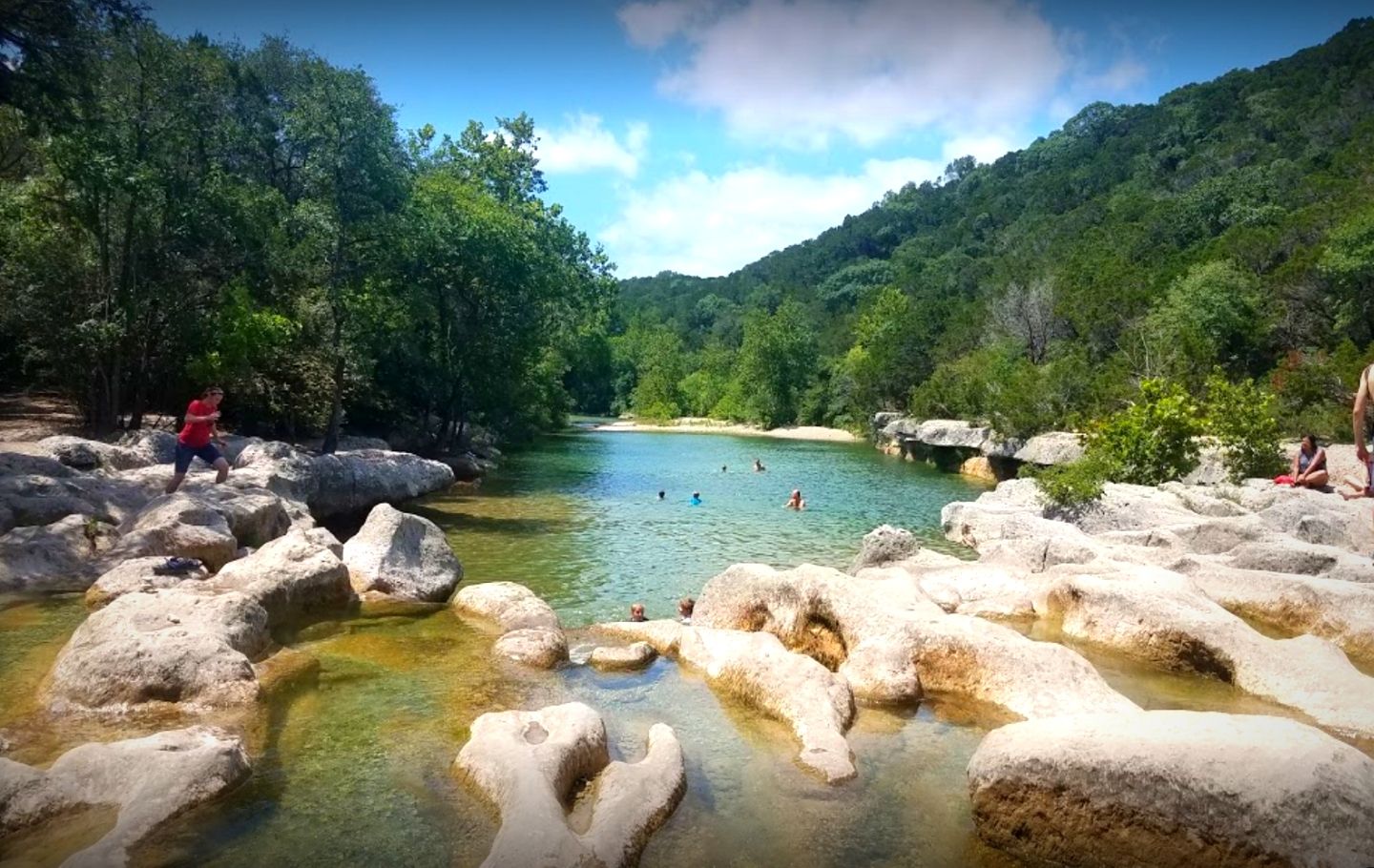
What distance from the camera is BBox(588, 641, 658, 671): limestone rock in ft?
37.2

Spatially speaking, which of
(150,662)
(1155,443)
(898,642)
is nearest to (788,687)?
(898,642)

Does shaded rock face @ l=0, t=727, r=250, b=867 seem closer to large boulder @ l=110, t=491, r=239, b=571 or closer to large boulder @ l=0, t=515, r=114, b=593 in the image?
large boulder @ l=0, t=515, r=114, b=593

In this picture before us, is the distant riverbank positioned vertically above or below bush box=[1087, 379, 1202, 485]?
below

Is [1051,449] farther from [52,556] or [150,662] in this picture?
[150,662]

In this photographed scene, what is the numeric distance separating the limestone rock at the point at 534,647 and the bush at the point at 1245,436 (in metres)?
21.9

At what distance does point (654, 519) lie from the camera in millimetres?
27375

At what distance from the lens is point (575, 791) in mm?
7441

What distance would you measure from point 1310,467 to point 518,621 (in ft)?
66.7

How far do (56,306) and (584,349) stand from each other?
7359 cm

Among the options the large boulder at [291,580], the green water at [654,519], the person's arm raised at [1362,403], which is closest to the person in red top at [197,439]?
the large boulder at [291,580]

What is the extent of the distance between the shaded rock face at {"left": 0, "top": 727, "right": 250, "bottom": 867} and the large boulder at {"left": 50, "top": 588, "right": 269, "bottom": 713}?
1447 mm

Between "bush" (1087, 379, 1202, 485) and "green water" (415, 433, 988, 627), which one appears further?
"bush" (1087, 379, 1202, 485)

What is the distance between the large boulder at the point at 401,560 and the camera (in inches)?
561

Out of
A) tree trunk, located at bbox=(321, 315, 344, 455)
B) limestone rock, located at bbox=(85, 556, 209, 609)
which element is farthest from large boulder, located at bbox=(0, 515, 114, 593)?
tree trunk, located at bbox=(321, 315, 344, 455)
